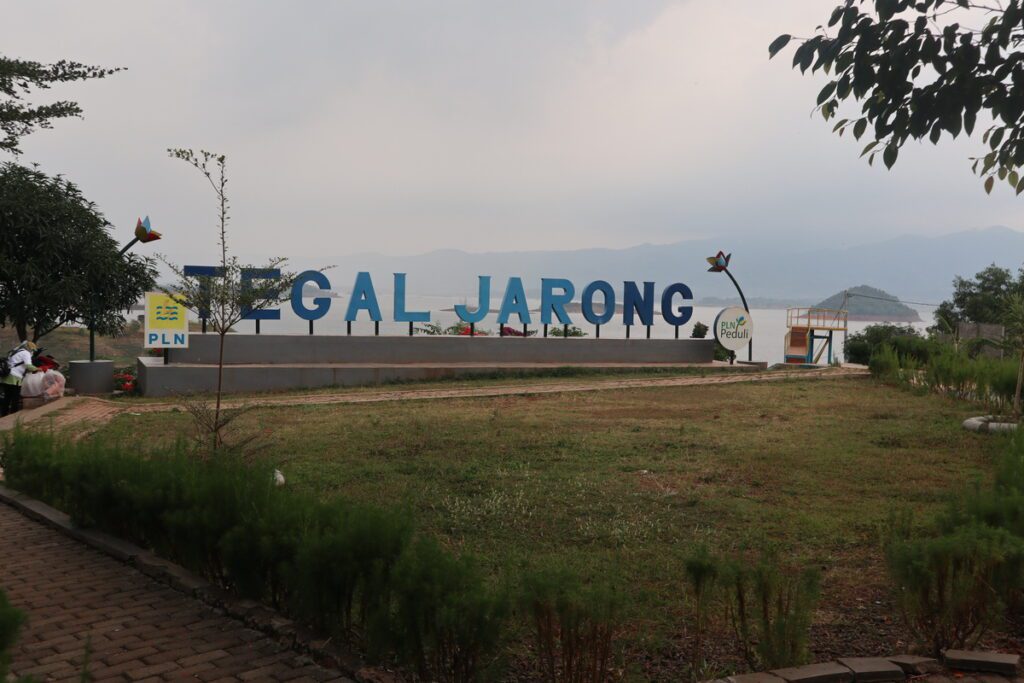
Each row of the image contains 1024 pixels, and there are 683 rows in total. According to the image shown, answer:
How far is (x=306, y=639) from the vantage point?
4176 mm

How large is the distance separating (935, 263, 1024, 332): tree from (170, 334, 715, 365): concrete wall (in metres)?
18.6

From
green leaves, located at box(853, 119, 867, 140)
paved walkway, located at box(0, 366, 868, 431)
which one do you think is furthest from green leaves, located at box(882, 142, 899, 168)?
paved walkway, located at box(0, 366, 868, 431)

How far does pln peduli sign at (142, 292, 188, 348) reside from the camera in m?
17.0

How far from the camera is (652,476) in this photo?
823 centimetres

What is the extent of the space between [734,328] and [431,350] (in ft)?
30.0

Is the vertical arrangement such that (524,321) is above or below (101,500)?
above

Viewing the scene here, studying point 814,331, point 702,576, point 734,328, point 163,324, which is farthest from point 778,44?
point 814,331

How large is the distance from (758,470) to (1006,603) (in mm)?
4235

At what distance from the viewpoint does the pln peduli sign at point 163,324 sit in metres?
17.0

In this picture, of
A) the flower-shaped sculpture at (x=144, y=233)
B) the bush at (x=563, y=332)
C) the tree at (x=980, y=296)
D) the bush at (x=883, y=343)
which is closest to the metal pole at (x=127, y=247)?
the flower-shaped sculpture at (x=144, y=233)

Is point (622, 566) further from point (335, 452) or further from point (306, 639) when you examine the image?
point (335, 452)

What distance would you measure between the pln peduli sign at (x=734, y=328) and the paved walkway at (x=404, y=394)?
269cm

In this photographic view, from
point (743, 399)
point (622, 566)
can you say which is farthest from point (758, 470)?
point (743, 399)

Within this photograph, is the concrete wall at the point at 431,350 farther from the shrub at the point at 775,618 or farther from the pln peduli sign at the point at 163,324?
the shrub at the point at 775,618
